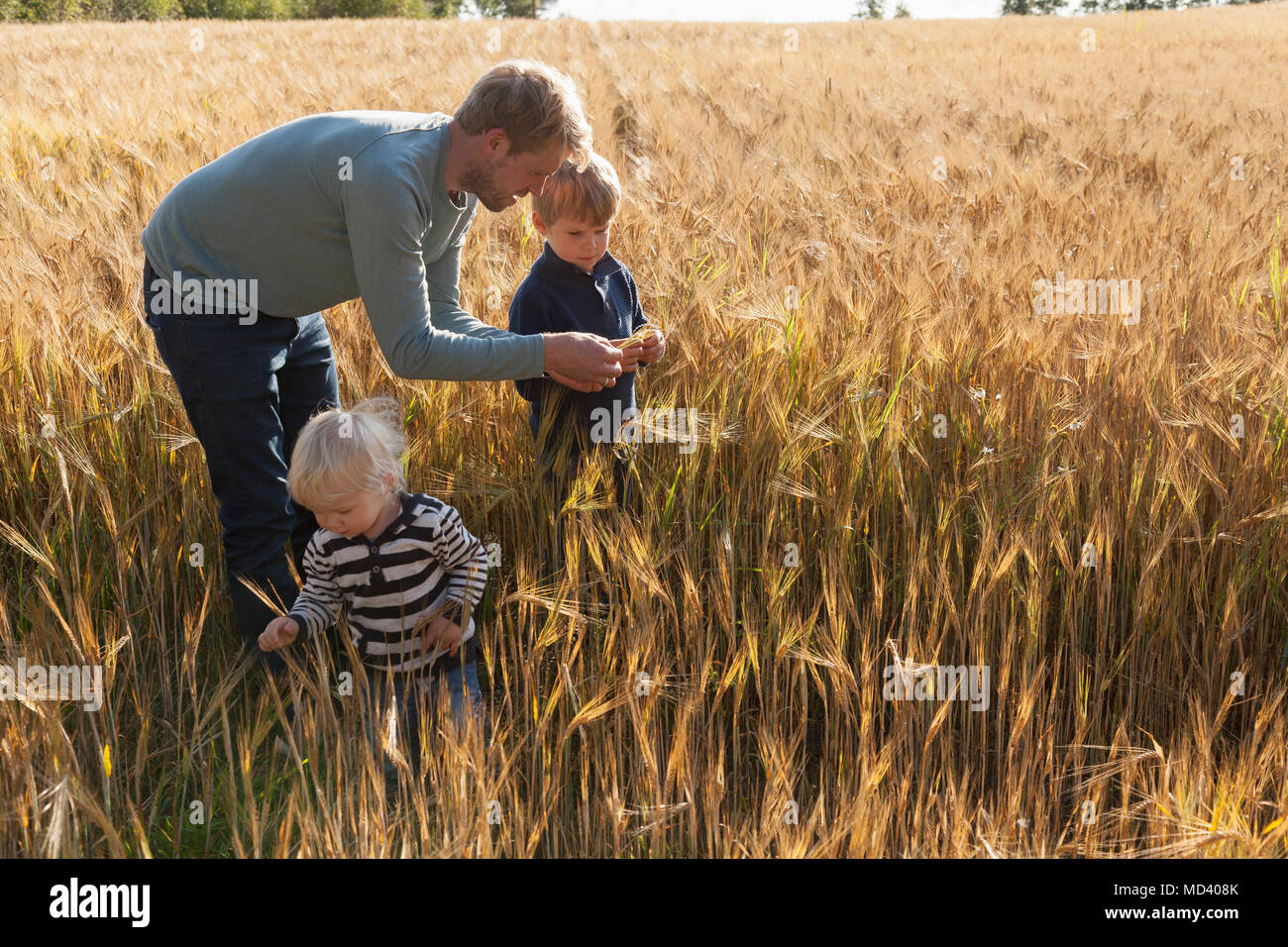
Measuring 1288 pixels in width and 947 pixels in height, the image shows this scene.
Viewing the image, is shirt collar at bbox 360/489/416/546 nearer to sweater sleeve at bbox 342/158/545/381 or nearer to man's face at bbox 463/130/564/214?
sweater sleeve at bbox 342/158/545/381

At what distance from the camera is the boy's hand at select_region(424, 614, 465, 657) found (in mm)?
1838

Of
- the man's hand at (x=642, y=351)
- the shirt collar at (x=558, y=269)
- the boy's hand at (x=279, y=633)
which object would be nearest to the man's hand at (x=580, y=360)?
the man's hand at (x=642, y=351)

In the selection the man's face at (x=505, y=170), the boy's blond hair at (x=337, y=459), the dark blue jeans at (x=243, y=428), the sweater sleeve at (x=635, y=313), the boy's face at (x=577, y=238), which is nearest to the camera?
the boy's blond hair at (x=337, y=459)

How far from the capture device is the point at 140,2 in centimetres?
4234

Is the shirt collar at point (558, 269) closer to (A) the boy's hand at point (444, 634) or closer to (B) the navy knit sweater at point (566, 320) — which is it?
(B) the navy knit sweater at point (566, 320)

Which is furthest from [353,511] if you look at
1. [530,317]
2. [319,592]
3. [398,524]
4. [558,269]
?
[558,269]

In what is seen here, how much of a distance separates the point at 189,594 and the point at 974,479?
1.77m

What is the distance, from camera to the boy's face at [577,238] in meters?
2.08

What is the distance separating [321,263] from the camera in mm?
1925

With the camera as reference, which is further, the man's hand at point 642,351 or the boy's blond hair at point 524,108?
the man's hand at point 642,351

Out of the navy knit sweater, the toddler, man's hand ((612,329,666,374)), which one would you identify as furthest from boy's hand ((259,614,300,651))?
man's hand ((612,329,666,374))

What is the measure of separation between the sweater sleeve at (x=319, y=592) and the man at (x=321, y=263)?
0.61ft
